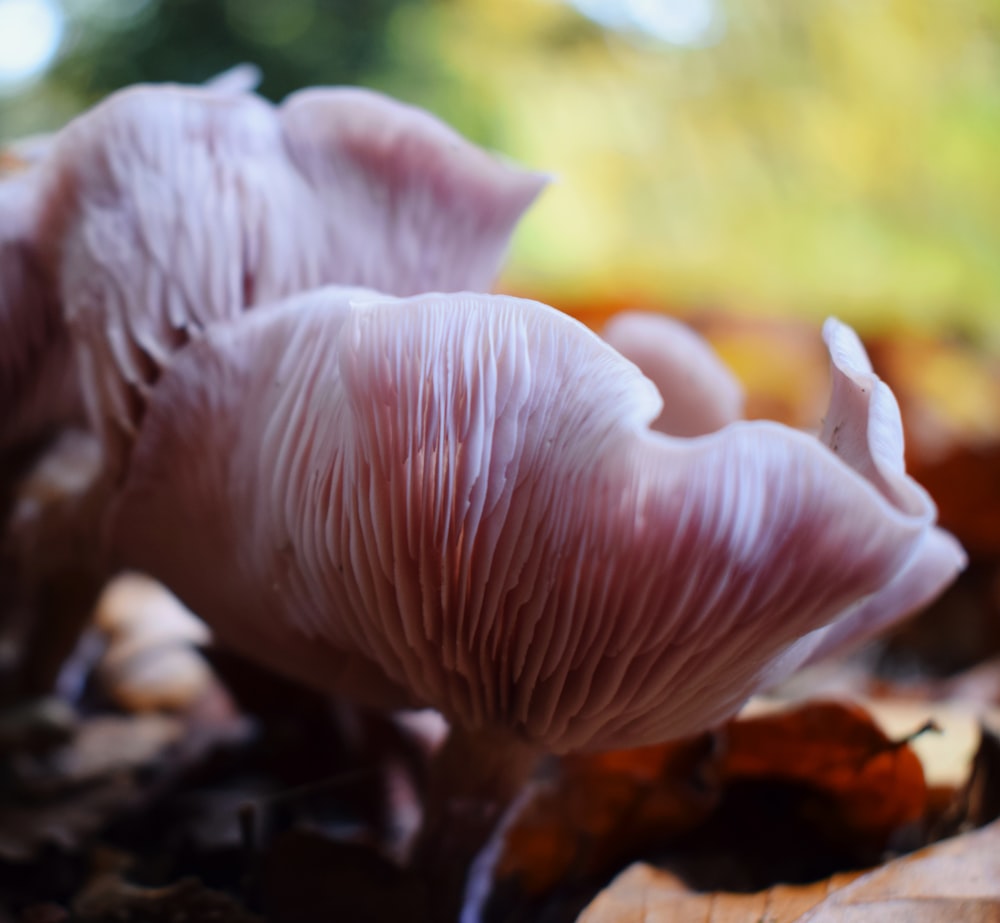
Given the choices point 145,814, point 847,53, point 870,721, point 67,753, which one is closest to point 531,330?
point 870,721

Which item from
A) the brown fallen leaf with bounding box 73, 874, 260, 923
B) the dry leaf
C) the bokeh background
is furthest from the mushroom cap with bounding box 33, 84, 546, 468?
the bokeh background

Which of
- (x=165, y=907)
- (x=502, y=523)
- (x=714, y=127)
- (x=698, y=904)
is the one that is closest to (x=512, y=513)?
(x=502, y=523)

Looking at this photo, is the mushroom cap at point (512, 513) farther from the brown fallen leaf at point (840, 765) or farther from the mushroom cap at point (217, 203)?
the brown fallen leaf at point (840, 765)

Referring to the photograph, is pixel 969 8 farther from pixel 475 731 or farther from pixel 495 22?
pixel 475 731

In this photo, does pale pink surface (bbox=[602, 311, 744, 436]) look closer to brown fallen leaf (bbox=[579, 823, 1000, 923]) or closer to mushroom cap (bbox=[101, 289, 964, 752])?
mushroom cap (bbox=[101, 289, 964, 752])

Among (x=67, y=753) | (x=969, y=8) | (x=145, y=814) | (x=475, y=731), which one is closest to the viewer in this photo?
(x=475, y=731)

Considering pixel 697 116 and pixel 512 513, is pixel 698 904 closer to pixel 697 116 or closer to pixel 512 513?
pixel 512 513
